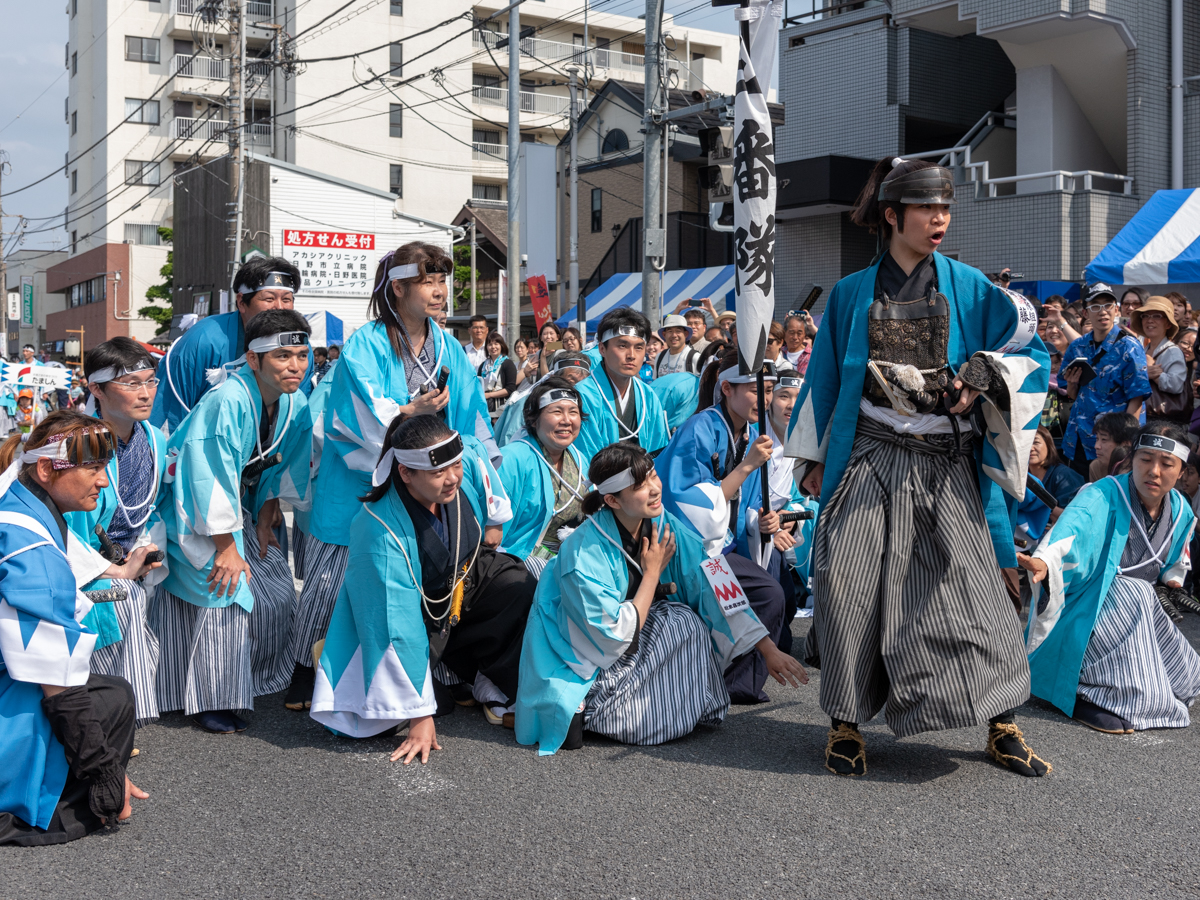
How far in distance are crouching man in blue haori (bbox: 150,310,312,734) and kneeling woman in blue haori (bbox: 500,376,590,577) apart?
0.98 m

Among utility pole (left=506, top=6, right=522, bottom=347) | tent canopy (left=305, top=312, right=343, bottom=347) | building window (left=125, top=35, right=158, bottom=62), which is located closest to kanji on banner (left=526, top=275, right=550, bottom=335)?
utility pole (left=506, top=6, right=522, bottom=347)

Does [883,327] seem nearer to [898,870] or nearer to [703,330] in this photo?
[898,870]

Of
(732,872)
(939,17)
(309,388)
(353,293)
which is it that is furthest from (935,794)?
(353,293)

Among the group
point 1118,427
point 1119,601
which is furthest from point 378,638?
point 1118,427

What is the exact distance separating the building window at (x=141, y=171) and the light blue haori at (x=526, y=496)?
40.9 metres

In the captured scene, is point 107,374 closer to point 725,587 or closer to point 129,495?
point 129,495

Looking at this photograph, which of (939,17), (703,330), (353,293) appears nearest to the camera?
(703,330)

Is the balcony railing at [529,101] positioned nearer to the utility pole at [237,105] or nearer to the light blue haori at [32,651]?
the utility pole at [237,105]

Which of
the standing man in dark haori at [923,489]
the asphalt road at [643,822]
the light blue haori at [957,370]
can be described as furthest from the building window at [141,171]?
the standing man in dark haori at [923,489]

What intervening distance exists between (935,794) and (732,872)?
86 centimetres

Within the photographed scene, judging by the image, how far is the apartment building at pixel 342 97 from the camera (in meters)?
38.6

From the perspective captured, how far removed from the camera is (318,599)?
4547 mm

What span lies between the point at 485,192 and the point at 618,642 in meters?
39.4

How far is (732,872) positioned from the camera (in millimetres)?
2889
